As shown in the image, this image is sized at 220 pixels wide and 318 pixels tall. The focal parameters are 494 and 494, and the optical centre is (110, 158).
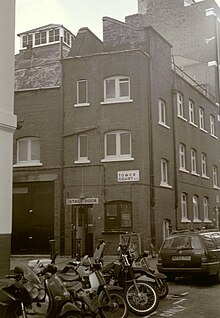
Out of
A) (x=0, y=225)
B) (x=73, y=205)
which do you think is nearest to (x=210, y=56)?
(x=73, y=205)

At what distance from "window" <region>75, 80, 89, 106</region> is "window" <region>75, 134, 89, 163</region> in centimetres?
179

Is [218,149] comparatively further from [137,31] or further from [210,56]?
[137,31]

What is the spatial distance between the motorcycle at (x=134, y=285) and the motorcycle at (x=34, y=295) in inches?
87.8

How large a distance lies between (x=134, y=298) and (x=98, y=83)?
16.4 metres

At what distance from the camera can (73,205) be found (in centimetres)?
2397

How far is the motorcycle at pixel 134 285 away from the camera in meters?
9.81

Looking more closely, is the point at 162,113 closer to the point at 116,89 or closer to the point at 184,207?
the point at 116,89

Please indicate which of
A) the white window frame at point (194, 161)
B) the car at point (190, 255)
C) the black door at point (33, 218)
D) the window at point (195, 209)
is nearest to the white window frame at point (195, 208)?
the window at point (195, 209)

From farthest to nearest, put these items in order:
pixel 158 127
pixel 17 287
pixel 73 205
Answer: pixel 158 127 < pixel 73 205 < pixel 17 287

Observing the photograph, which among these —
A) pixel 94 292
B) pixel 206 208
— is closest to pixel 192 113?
pixel 206 208

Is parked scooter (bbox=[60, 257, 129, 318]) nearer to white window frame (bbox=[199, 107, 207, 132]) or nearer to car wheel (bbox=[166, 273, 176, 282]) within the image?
car wheel (bbox=[166, 273, 176, 282])

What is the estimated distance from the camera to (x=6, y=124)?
10812 mm

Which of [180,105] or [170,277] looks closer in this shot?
[170,277]

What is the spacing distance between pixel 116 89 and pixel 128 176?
177 inches
